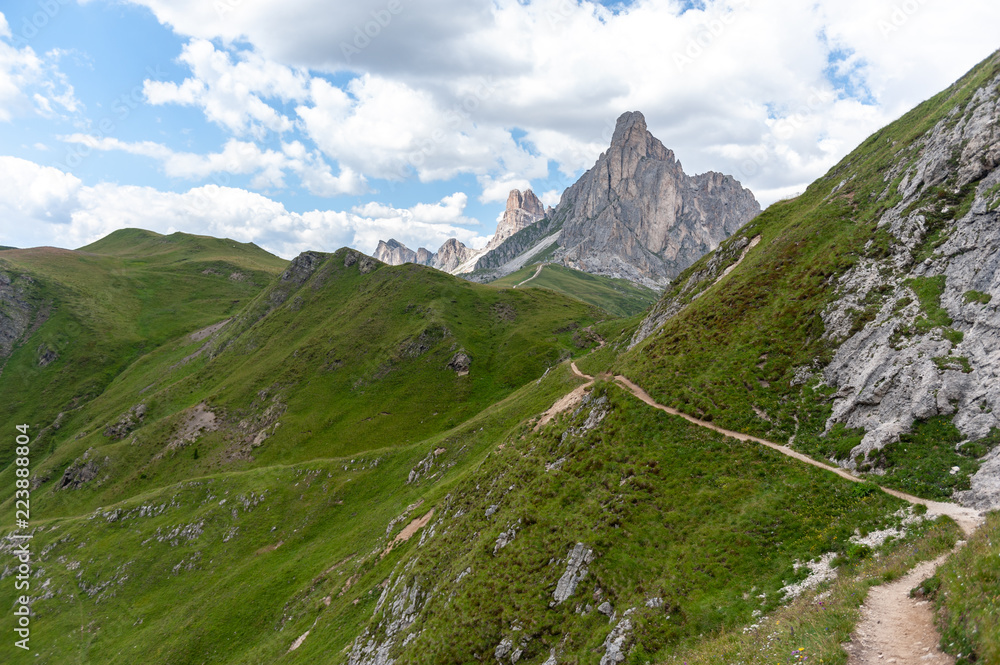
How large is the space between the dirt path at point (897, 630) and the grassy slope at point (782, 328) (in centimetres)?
1007

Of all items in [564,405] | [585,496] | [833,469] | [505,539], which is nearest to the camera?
[833,469]

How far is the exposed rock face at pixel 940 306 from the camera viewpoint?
82.8 ft

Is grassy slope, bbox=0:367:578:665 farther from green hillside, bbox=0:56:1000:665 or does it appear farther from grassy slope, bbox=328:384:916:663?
grassy slope, bbox=328:384:916:663

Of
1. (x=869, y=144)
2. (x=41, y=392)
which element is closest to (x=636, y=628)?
(x=869, y=144)

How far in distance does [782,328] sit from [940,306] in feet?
36.3

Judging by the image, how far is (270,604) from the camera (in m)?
55.6

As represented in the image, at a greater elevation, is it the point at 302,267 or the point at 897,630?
the point at 302,267

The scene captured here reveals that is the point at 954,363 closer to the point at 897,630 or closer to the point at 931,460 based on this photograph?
the point at 931,460

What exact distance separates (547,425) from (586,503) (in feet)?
52.6

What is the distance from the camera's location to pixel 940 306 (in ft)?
99.2

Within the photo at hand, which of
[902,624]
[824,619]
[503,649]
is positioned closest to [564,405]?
[503,649]

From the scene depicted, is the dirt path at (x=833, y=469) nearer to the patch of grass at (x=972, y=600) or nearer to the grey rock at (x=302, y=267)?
the patch of grass at (x=972, y=600)

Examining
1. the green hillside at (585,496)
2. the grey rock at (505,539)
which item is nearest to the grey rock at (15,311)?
the green hillside at (585,496)

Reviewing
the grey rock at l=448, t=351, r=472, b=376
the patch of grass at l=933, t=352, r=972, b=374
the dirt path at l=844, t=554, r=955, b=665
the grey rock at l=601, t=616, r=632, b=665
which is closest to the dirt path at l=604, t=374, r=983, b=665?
the dirt path at l=844, t=554, r=955, b=665
